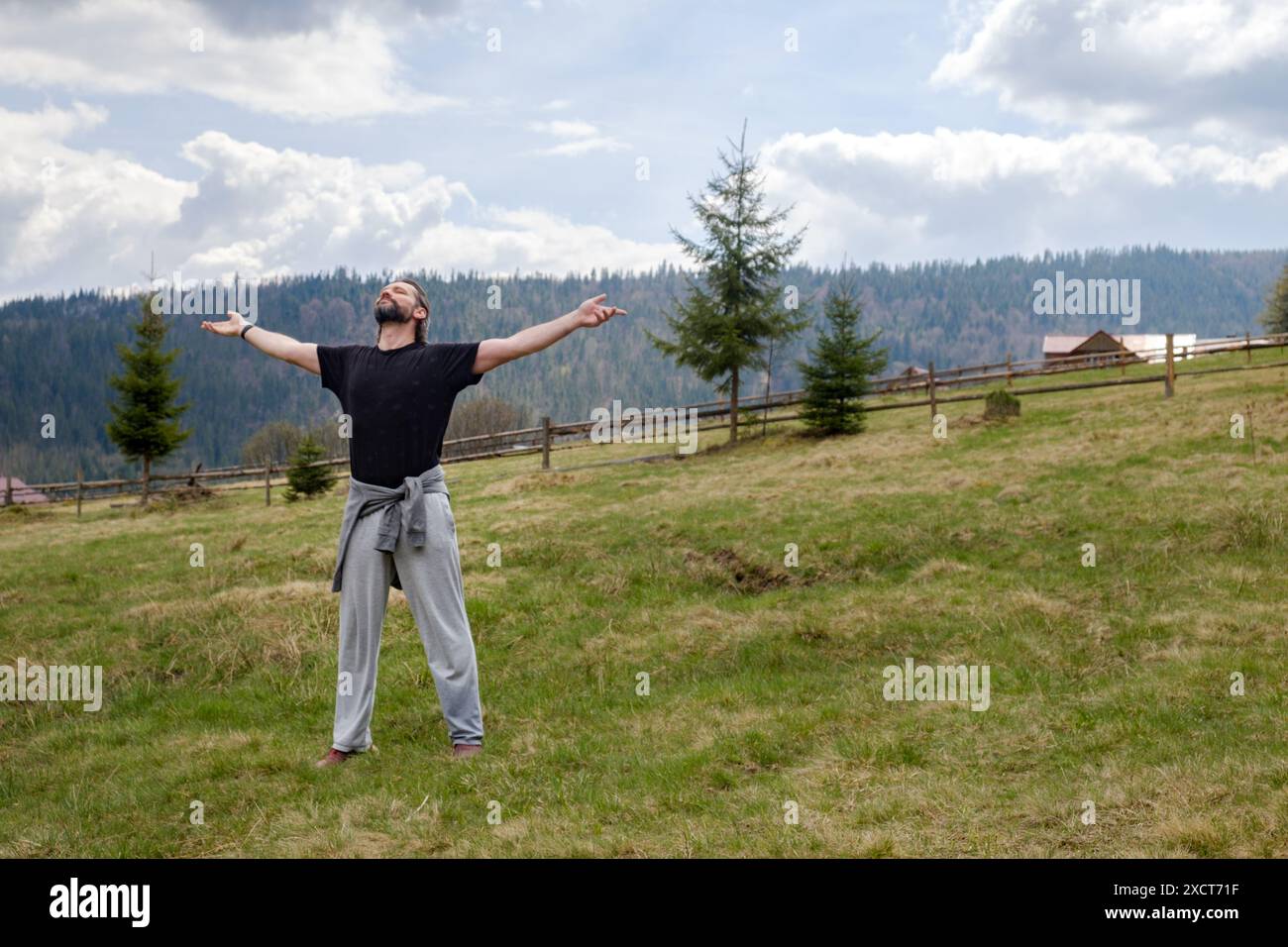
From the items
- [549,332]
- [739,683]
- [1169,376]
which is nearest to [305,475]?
[1169,376]

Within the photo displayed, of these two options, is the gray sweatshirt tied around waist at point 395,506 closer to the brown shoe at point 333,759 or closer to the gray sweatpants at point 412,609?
the gray sweatpants at point 412,609

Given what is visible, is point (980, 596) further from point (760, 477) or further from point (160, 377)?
point (160, 377)

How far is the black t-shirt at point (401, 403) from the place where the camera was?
5.83 metres

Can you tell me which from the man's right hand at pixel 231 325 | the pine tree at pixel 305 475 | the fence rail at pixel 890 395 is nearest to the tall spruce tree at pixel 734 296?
the fence rail at pixel 890 395

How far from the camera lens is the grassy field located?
15.9 ft

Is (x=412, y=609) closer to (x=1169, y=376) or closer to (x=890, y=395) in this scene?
(x=1169, y=376)

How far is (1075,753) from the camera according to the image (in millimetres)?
5730

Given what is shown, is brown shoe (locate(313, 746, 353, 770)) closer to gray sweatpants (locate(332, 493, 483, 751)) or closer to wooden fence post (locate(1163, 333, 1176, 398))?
gray sweatpants (locate(332, 493, 483, 751))

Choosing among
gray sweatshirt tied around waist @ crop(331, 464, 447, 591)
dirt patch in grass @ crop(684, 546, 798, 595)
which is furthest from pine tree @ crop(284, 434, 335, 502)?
gray sweatshirt tied around waist @ crop(331, 464, 447, 591)

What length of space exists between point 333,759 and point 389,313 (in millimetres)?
2777

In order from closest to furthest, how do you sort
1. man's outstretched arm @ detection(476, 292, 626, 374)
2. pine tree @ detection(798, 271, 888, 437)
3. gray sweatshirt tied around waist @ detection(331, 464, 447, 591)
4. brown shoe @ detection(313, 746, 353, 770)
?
man's outstretched arm @ detection(476, 292, 626, 374), gray sweatshirt tied around waist @ detection(331, 464, 447, 591), brown shoe @ detection(313, 746, 353, 770), pine tree @ detection(798, 271, 888, 437)

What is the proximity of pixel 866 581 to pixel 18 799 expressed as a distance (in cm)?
810

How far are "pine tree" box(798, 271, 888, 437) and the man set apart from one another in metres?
22.9

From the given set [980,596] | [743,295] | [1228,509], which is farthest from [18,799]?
[743,295]
